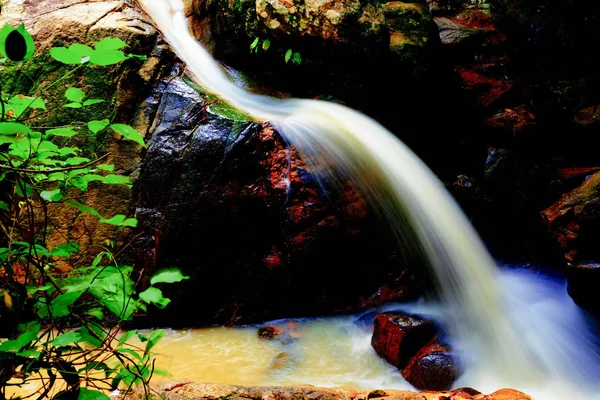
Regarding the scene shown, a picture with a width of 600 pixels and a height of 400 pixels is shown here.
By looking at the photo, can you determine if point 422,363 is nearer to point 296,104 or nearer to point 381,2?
point 296,104

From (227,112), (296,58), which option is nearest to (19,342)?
(227,112)

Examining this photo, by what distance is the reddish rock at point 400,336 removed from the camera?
11.3ft

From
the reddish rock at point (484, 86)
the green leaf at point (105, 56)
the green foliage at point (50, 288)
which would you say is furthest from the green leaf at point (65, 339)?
the reddish rock at point (484, 86)

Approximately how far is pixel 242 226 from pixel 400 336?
2172mm

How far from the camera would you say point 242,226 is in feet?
14.4

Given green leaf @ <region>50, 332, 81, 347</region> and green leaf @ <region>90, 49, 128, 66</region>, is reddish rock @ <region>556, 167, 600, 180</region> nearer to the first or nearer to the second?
green leaf @ <region>90, 49, 128, 66</region>

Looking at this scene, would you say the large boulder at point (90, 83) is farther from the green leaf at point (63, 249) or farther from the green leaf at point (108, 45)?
the green leaf at point (108, 45)

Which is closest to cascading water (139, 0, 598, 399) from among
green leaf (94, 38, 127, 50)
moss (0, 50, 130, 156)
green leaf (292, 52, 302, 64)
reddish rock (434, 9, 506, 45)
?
green leaf (292, 52, 302, 64)

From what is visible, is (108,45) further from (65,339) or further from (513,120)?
(513,120)

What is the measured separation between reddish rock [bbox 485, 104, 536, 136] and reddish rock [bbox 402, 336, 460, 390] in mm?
4353

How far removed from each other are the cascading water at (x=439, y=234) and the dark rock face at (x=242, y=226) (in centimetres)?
39

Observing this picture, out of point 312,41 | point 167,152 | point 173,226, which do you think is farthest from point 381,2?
point 173,226

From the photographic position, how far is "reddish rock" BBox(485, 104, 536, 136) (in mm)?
5973

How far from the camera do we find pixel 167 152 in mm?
4539
